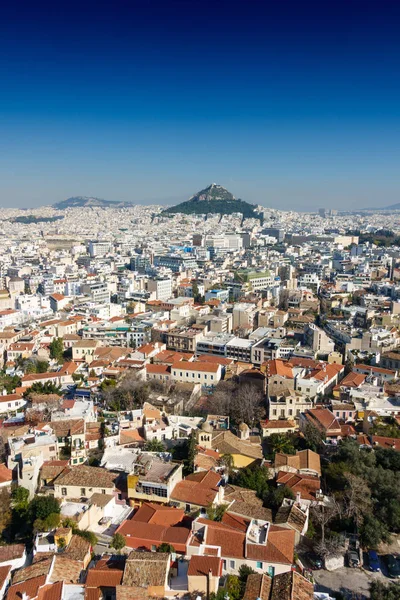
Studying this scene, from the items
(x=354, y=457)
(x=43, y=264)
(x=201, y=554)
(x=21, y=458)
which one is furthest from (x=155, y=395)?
(x=43, y=264)

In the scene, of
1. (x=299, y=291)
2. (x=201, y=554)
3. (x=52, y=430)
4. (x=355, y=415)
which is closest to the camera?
(x=201, y=554)

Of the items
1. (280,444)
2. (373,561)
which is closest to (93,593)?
Result: (373,561)

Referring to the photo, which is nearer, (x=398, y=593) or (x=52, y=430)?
(x=398, y=593)

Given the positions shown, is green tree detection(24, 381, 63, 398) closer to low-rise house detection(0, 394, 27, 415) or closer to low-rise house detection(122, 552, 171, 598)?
low-rise house detection(0, 394, 27, 415)

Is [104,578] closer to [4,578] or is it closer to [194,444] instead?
[4,578]

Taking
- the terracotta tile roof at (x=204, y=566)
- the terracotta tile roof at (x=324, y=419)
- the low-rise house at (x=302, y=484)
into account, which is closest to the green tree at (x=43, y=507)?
the terracotta tile roof at (x=204, y=566)

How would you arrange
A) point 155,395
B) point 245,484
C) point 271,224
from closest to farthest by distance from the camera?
1. point 245,484
2. point 155,395
3. point 271,224

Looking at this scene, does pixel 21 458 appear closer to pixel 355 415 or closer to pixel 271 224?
pixel 355 415

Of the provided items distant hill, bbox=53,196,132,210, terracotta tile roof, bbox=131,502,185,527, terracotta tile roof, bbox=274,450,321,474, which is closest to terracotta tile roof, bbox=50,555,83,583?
terracotta tile roof, bbox=131,502,185,527

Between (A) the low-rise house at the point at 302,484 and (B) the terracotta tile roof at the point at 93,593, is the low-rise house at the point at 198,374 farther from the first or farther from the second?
(B) the terracotta tile roof at the point at 93,593
